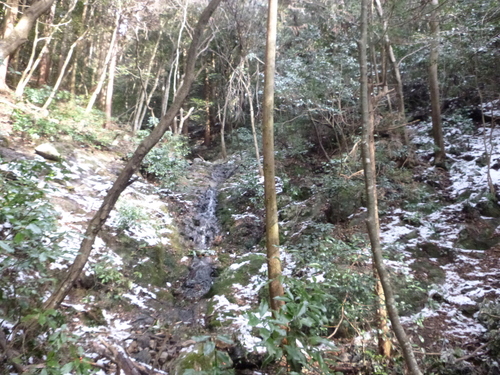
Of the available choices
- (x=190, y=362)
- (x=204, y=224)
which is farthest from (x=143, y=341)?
(x=204, y=224)

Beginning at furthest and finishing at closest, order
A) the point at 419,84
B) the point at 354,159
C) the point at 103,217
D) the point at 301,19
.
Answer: the point at 301,19 → the point at 419,84 → the point at 354,159 → the point at 103,217

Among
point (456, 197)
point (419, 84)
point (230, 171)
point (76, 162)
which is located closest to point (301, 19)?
point (419, 84)

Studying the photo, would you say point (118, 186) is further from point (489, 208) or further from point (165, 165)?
point (489, 208)

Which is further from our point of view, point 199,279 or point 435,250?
point 199,279

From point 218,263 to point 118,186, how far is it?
4.56 m

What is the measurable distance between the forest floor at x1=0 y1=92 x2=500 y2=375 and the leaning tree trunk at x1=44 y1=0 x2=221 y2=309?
0.27 meters

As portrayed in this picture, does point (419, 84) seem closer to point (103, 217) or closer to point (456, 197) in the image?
point (456, 197)

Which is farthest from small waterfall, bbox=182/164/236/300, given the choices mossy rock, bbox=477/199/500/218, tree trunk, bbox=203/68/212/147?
mossy rock, bbox=477/199/500/218

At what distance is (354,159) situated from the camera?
23.2 feet

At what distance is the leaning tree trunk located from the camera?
3443mm

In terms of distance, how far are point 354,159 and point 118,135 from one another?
34.4ft

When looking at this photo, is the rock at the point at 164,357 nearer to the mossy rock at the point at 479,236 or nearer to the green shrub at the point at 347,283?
the green shrub at the point at 347,283

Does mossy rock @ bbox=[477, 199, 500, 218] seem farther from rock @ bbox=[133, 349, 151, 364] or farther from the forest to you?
rock @ bbox=[133, 349, 151, 364]

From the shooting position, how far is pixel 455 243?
20.9 ft
